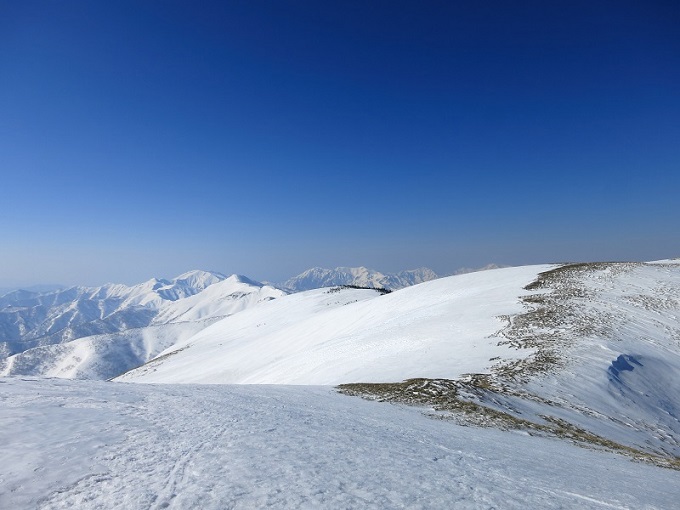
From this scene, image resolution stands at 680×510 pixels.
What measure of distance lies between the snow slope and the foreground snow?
343 inches

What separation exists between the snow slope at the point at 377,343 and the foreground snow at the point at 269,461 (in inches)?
343

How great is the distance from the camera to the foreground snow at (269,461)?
517cm

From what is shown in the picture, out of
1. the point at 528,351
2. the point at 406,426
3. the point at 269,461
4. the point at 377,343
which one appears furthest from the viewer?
the point at 377,343

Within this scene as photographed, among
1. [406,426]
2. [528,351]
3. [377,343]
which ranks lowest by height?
[406,426]

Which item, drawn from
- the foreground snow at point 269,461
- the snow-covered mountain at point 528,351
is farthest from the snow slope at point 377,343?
the foreground snow at point 269,461

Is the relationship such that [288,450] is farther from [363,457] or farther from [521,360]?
[521,360]

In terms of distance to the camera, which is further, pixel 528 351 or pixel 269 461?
pixel 528 351

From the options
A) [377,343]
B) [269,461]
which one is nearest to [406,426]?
[269,461]

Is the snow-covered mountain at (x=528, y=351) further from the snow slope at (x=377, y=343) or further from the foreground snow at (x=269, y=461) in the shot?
the foreground snow at (x=269, y=461)

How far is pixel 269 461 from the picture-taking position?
6371 mm

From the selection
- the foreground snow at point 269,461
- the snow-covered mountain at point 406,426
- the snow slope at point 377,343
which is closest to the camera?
the foreground snow at point 269,461

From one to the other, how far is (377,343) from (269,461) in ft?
65.8

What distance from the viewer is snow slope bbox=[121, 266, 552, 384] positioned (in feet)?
66.8

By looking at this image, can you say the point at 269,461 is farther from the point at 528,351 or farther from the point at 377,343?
the point at 377,343
